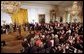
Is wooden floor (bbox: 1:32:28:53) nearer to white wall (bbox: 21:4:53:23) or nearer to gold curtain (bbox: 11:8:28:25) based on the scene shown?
gold curtain (bbox: 11:8:28:25)

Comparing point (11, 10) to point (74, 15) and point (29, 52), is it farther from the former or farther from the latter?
point (74, 15)

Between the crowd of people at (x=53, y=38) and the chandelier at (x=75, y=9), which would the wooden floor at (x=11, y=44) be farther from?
the chandelier at (x=75, y=9)

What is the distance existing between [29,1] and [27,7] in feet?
0.53

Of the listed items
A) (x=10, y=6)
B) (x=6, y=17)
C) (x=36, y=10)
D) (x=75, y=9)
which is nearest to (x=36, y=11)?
(x=36, y=10)

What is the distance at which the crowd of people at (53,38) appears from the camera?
15.2ft

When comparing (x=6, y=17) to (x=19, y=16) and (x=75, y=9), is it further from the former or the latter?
(x=75, y=9)

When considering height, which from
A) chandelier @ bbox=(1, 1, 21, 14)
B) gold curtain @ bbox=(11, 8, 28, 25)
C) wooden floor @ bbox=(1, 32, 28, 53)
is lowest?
wooden floor @ bbox=(1, 32, 28, 53)

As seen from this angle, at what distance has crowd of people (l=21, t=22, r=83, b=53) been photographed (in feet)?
15.3

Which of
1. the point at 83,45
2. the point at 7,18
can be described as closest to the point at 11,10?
the point at 7,18

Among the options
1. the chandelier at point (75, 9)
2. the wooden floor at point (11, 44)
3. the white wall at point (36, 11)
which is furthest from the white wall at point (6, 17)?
the chandelier at point (75, 9)

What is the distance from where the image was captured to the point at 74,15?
478cm

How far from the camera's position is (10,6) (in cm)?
454

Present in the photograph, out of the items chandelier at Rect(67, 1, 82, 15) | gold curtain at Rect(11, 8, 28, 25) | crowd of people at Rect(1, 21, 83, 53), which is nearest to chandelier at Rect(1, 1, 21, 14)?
gold curtain at Rect(11, 8, 28, 25)

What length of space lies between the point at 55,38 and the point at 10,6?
145cm
